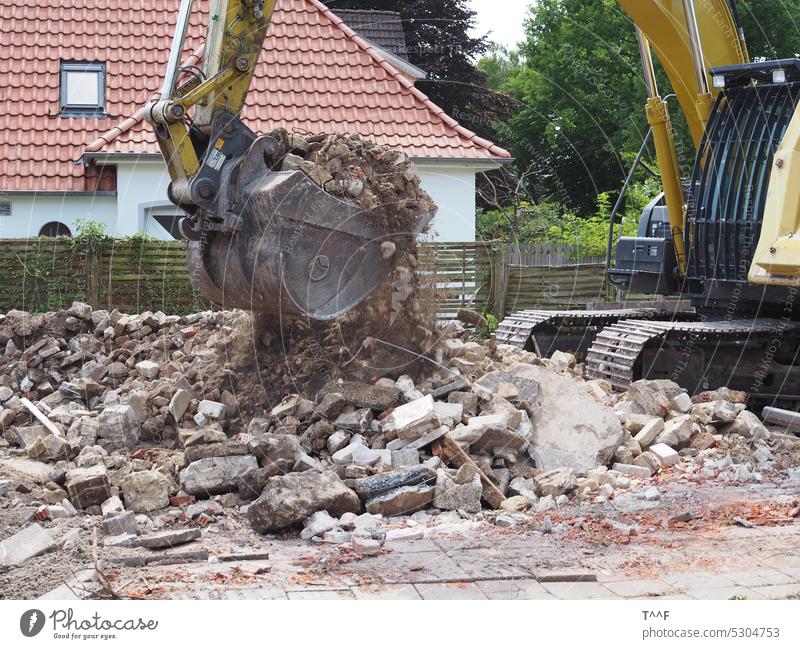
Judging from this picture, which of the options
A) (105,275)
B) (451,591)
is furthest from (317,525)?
(105,275)

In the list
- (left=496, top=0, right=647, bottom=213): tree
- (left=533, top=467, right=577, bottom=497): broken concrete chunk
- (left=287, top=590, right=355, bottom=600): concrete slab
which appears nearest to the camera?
(left=287, top=590, right=355, bottom=600): concrete slab

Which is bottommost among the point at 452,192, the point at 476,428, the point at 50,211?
the point at 476,428

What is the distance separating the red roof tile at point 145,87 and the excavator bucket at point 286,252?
23.6 ft

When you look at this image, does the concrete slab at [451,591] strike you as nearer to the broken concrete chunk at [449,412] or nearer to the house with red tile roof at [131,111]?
the broken concrete chunk at [449,412]

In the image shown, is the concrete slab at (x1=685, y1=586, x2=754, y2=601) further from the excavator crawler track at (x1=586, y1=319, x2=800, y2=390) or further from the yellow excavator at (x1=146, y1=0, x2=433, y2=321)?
the excavator crawler track at (x1=586, y1=319, x2=800, y2=390)

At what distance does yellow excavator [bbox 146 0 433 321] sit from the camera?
5836mm

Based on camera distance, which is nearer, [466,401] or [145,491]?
[145,491]

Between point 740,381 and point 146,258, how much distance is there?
7210mm

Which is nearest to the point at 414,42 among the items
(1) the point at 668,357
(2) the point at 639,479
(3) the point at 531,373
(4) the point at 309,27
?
(4) the point at 309,27

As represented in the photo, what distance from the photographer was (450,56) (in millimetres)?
17547

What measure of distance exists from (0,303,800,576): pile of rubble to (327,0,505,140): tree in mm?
9677

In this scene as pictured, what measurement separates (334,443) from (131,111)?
947cm

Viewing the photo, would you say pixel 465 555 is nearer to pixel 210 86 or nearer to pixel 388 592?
pixel 388 592

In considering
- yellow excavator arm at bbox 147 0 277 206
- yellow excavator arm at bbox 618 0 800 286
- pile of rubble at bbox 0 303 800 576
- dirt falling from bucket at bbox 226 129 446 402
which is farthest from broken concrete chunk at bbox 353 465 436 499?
yellow excavator arm at bbox 618 0 800 286
